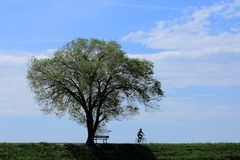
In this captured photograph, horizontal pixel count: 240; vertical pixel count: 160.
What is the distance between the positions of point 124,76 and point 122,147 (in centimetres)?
698

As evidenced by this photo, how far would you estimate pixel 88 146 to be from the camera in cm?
5216

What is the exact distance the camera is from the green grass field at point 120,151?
46062 millimetres

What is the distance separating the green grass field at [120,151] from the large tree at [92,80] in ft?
11.7

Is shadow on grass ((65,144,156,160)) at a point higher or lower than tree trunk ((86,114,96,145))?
lower

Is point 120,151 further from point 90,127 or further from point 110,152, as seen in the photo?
point 90,127

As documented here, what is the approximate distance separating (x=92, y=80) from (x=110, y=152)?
733 centimetres

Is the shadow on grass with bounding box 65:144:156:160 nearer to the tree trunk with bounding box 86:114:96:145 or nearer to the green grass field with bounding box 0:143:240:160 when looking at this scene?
the green grass field with bounding box 0:143:240:160

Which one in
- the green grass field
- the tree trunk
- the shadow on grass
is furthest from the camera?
the tree trunk

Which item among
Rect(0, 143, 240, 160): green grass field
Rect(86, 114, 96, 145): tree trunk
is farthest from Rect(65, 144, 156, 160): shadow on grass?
Rect(86, 114, 96, 145): tree trunk

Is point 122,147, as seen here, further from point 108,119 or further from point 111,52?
point 111,52

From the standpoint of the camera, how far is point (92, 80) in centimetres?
5428

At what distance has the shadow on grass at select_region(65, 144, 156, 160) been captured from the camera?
4938cm

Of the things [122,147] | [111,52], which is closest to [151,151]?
[122,147]

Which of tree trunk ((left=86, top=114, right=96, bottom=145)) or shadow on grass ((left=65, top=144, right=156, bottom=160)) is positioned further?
tree trunk ((left=86, top=114, right=96, bottom=145))
